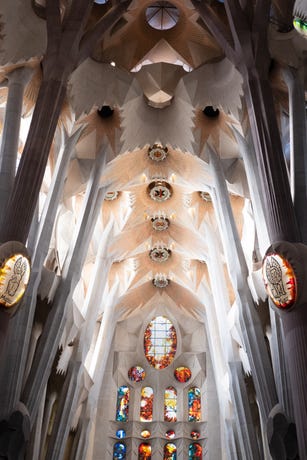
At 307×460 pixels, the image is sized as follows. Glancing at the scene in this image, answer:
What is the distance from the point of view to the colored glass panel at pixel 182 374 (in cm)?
2348

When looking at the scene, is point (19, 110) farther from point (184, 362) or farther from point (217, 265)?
point (184, 362)

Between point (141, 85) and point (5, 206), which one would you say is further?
point (141, 85)

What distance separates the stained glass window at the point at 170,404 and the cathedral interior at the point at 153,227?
3.2 inches

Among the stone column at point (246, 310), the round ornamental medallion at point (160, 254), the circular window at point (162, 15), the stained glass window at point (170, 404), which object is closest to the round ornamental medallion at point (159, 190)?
the round ornamental medallion at point (160, 254)

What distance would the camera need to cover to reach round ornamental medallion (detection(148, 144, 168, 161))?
19222 mm

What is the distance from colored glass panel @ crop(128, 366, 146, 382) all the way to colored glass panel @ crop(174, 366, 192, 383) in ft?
4.46

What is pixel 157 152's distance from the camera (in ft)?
63.2

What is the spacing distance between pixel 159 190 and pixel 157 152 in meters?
1.93

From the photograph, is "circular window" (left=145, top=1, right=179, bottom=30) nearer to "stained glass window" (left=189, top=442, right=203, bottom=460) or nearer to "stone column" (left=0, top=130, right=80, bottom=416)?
"stone column" (left=0, top=130, right=80, bottom=416)

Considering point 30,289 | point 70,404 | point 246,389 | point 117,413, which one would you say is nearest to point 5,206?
point 30,289

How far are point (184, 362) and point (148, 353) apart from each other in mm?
1578

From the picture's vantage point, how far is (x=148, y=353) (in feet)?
79.7

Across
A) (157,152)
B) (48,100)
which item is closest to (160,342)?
(157,152)

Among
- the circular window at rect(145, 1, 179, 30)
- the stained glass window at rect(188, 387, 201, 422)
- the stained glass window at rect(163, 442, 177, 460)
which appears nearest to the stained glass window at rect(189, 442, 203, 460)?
the stained glass window at rect(163, 442, 177, 460)
